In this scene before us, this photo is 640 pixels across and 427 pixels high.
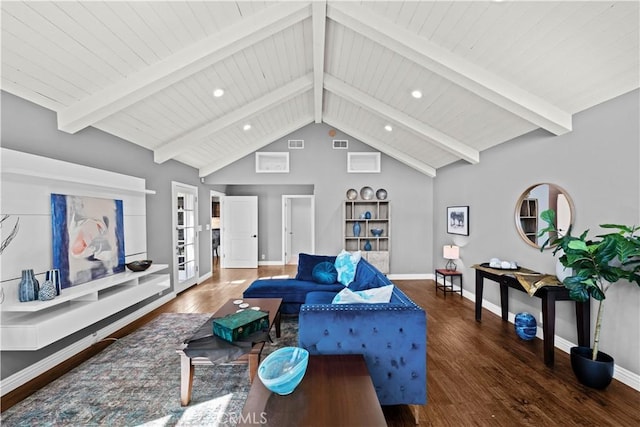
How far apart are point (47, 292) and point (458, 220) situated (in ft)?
18.4

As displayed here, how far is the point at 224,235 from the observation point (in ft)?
24.5

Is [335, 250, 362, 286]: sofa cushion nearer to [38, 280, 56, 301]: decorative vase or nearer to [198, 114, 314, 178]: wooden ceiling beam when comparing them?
[38, 280, 56, 301]: decorative vase

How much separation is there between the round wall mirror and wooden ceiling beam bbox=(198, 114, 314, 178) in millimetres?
4135

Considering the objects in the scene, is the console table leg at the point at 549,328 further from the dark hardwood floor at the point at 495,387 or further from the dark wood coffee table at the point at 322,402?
the dark wood coffee table at the point at 322,402

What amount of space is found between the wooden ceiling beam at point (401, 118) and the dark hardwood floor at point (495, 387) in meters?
2.56

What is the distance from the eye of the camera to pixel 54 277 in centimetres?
246

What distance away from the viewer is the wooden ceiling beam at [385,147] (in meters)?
5.89

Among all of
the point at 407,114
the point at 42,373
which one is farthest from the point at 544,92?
the point at 42,373

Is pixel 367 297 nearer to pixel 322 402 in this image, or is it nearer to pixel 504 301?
pixel 322 402

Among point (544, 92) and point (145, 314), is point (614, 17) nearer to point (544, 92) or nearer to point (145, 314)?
point (544, 92)

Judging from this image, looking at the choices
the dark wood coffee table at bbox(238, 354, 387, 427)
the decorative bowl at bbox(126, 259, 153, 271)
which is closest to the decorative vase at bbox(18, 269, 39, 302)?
the decorative bowl at bbox(126, 259, 153, 271)

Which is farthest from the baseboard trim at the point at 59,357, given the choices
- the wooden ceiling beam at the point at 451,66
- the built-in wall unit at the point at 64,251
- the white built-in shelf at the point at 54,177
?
the wooden ceiling beam at the point at 451,66

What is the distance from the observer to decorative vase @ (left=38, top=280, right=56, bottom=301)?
7.54 feet

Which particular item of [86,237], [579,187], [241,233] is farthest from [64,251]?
[579,187]
